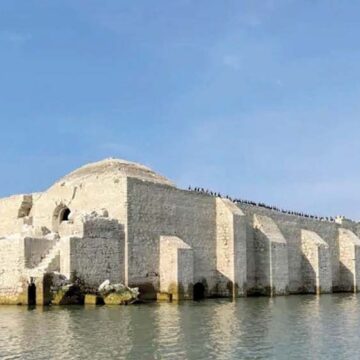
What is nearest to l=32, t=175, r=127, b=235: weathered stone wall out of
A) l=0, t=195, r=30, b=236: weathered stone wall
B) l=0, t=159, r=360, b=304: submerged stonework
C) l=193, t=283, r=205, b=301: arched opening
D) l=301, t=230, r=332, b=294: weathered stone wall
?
l=0, t=159, r=360, b=304: submerged stonework

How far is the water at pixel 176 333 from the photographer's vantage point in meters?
12.7

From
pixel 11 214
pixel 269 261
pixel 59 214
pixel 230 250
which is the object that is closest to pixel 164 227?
pixel 230 250

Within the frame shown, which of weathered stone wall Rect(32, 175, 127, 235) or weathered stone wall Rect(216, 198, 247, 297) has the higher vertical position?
weathered stone wall Rect(32, 175, 127, 235)

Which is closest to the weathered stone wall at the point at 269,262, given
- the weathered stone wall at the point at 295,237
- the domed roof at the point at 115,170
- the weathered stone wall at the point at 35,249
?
the weathered stone wall at the point at 295,237

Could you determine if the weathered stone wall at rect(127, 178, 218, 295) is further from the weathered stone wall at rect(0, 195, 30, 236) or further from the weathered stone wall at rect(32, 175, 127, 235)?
the weathered stone wall at rect(0, 195, 30, 236)

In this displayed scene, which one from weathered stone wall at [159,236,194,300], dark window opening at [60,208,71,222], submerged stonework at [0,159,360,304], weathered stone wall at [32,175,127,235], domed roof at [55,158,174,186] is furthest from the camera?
domed roof at [55,158,174,186]

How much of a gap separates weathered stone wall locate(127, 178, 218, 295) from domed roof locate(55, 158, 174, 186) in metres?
2.58

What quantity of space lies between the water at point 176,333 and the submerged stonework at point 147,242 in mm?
2683

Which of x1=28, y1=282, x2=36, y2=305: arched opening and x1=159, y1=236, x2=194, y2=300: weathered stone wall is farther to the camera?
x1=159, y1=236, x2=194, y2=300: weathered stone wall

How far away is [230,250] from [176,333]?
15024mm

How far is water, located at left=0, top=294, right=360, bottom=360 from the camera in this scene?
1271 centimetres

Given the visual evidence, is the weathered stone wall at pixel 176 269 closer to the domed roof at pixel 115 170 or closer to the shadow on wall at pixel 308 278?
the domed roof at pixel 115 170

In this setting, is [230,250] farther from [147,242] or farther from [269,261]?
[147,242]

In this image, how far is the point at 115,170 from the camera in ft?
101
